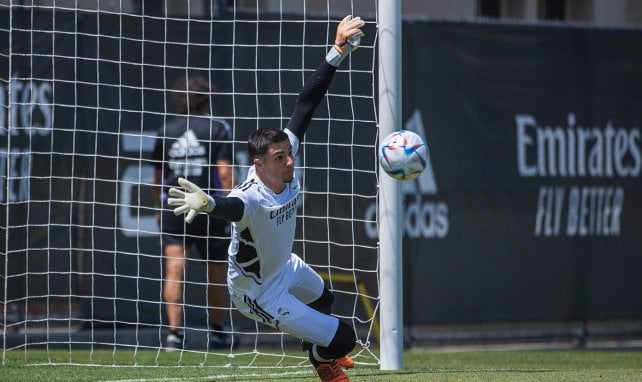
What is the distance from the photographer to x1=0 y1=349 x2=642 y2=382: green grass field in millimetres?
7695

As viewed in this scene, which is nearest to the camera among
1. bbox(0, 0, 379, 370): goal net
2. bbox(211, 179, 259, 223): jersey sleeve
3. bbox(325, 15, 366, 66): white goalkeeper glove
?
bbox(211, 179, 259, 223): jersey sleeve

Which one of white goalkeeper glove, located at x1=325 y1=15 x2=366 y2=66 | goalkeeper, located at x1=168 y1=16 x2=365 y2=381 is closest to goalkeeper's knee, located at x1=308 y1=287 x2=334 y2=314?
goalkeeper, located at x1=168 y1=16 x2=365 y2=381

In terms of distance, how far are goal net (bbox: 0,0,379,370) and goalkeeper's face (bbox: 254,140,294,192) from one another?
101 inches

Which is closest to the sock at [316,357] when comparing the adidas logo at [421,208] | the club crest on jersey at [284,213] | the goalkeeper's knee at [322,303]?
the goalkeeper's knee at [322,303]

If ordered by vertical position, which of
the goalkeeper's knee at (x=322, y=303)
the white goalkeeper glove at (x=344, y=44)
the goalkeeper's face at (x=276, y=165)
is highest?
the white goalkeeper glove at (x=344, y=44)

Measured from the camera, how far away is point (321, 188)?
10352 millimetres

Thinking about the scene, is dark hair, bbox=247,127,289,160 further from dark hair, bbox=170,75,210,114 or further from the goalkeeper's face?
dark hair, bbox=170,75,210,114

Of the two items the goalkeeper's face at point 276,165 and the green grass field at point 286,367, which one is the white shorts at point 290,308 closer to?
the goalkeeper's face at point 276,165

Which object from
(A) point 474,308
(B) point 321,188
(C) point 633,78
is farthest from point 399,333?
(C) point 633,78

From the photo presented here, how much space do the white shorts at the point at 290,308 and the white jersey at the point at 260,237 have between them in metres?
0.06

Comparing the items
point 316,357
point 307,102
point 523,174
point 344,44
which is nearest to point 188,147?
point 307,102

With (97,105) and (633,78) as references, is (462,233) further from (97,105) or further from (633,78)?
(97,105)

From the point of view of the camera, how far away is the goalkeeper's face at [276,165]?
268 inches

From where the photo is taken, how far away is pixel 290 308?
676cm
